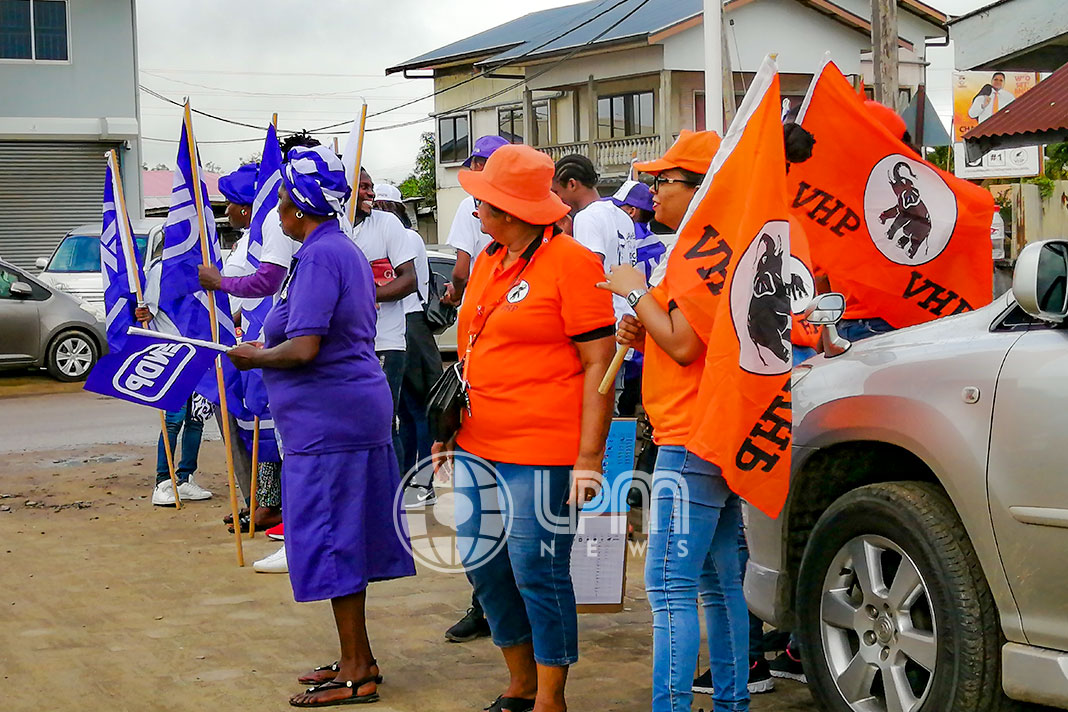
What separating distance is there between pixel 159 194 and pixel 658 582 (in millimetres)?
51309

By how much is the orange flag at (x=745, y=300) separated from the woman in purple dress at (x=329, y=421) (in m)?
1.43

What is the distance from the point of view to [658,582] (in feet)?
13.3

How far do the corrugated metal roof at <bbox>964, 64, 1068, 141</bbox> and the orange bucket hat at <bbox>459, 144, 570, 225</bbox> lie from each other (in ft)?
30.0

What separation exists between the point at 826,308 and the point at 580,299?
80 cm

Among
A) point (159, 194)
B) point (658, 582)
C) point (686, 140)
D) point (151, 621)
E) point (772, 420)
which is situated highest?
point (159, 194)

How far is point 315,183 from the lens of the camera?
497 centimetres

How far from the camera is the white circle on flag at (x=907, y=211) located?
5.30m

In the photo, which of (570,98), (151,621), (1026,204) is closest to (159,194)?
(570,98)

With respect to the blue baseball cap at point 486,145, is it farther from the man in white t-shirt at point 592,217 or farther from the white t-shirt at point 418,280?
the white t-shirt at point 418,280

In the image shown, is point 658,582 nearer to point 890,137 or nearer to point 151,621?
point 890,137

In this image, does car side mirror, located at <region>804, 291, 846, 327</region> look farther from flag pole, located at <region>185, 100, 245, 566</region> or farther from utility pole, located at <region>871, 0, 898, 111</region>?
utility pole, located at <region>871, 0, 898, 111</region>

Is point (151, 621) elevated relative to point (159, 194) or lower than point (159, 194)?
lower

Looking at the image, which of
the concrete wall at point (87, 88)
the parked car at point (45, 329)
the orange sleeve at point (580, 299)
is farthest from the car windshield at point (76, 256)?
the orange sleeve at point (580, 299)

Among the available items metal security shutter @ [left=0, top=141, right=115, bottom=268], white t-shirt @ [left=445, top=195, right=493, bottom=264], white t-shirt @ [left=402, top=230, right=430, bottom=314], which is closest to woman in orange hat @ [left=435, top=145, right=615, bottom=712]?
white t-shirt @ [left=445, top=195, right=493, bottom=264]
